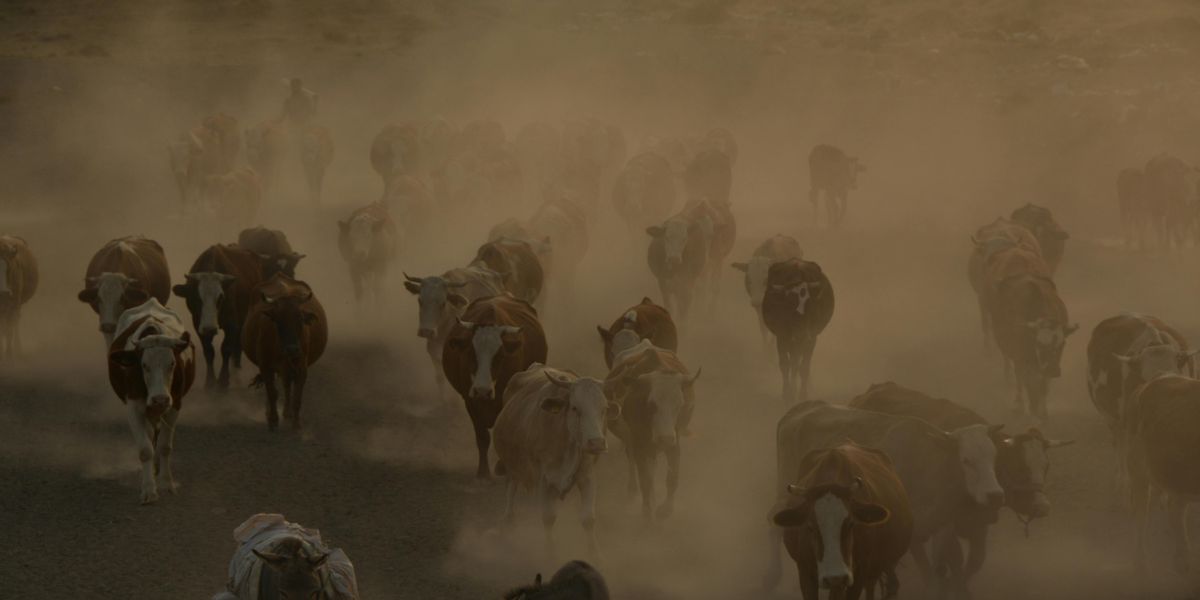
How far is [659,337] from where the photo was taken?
66.5ft

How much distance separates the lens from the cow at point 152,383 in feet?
57.1

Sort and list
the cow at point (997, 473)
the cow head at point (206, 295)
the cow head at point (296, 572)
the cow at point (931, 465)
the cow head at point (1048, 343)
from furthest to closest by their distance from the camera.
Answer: the cow head at point (206, 295), the cow head at point (1048, 343), the cow at point (997, 473), the cow at point (931, 465), the cow head at point (296, 572)

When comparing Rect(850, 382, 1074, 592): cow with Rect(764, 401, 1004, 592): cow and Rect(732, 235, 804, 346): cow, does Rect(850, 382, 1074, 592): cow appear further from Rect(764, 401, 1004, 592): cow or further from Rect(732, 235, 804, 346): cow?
Rect(732, 235, 804, 346): cow

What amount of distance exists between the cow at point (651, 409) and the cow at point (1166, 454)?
4.69 metres

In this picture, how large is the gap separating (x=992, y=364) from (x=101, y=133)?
Result: 30.1 m

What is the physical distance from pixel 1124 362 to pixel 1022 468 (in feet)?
12.9

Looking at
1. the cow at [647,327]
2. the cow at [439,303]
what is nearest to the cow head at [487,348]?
the cow at [647,327]

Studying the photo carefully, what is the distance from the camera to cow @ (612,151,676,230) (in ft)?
111

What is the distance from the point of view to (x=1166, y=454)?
15.6m

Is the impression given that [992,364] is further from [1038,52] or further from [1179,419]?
[1038,52]

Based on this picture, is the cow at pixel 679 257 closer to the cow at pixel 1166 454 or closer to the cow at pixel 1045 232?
the cow at pixel 1045 232

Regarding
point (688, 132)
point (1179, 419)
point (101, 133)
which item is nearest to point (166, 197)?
point (101, 133)

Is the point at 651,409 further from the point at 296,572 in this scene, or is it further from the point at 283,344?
the point at 296,572

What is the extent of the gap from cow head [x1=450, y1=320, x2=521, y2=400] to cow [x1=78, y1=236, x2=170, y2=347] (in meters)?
5.74
